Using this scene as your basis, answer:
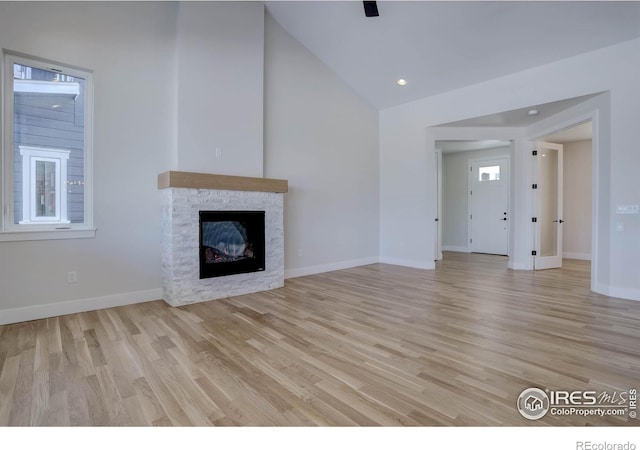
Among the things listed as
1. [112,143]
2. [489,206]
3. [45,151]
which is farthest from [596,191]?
[45,151]

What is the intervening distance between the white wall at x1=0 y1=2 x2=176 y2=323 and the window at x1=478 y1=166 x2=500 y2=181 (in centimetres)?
763

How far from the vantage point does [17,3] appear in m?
3.04

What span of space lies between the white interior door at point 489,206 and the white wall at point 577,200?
3.93 ft

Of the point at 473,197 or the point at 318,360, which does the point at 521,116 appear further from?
the point at 318,360

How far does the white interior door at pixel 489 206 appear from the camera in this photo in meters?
8.10

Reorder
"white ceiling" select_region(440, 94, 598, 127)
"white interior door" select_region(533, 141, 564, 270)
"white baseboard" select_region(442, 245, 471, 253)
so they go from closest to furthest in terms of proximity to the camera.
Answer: "white ceiling" select_region(440, 94, 598, 127), "white interior door" select_region(533, 141, 564, 270), "white baseboard" select_region(442, 245, 471, 253)

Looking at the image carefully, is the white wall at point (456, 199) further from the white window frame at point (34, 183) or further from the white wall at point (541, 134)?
the white window frame at point (34, 183)

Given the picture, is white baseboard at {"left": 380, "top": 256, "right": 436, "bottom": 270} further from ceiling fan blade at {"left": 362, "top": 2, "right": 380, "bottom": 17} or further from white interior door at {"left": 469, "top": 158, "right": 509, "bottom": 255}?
ceiling fan blade at {"left": 362, "top": 2, "right": 380, "bottom": 17}

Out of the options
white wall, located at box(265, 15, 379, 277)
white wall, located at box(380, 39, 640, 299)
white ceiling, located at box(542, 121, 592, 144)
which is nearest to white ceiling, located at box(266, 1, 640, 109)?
white wall, located at box(380, 39, 640, 299)

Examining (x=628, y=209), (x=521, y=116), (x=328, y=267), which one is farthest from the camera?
(x=328, y=267)

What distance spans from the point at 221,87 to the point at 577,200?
790 centimetres

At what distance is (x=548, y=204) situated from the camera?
19.9ft

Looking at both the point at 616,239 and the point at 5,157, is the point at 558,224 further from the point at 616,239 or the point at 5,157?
the point at 5,157

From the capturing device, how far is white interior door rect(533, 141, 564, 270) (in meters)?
5.78
